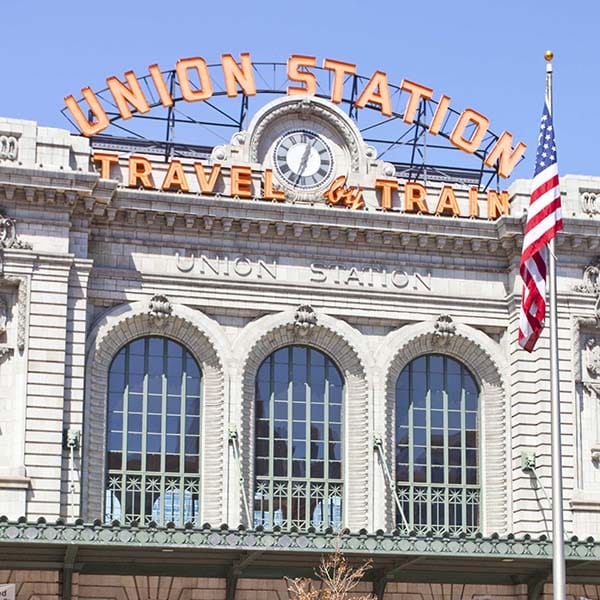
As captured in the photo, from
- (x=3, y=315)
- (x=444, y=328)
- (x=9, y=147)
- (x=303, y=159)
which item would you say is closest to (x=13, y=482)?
(x=3, y=315)

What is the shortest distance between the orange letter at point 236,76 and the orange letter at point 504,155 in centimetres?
992

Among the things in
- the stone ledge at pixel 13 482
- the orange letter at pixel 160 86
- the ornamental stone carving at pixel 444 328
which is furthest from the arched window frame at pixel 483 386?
the stone ledge at pixel 13 482

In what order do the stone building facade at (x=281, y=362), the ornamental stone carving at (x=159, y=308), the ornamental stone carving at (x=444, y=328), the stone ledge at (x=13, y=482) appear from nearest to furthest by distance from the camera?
→ the stone ledge at (x=13, y=482)
the stone building facade at (x=281, y=362)
the ornamental stone carving at (x=159, y=308)
the ornamental stone carving at (x=444, y=328)

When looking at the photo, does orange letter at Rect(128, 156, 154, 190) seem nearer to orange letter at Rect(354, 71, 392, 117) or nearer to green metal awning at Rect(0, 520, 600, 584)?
orange letter at Rect(354, 71, 392, 117)

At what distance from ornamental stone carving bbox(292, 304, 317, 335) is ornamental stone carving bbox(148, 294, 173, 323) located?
4.76 metres

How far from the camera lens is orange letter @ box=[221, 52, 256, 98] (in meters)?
61.1

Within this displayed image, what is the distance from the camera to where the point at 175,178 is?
57000 mm

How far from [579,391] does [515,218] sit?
6819mm

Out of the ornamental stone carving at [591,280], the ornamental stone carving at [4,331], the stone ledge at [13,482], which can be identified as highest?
the ornamental stone carving at [591,280]

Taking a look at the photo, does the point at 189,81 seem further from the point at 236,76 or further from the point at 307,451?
the point at 307,451

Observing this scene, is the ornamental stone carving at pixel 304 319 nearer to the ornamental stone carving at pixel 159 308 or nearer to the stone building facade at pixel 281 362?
the stone building facade at pixel 281 362

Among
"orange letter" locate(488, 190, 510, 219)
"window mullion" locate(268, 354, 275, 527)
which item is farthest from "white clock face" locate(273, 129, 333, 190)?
"window mullion" locate(268, 354, 275, 527)

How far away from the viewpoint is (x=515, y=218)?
58.3 metres

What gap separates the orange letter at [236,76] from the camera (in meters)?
61.1
